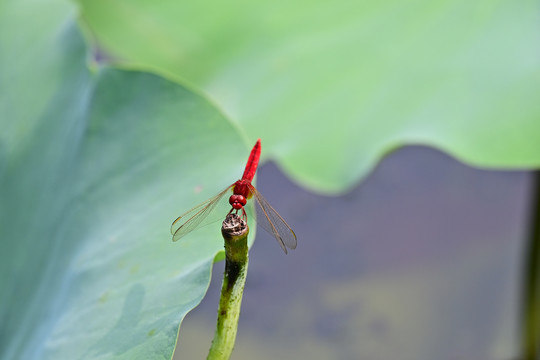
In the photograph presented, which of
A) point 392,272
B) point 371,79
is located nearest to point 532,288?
point 392,272

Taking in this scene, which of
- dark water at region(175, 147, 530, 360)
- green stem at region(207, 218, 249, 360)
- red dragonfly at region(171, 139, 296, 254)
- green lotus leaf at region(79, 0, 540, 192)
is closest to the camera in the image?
green stem at region(207, 218, 249, 360)

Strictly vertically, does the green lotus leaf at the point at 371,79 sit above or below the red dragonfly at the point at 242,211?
above

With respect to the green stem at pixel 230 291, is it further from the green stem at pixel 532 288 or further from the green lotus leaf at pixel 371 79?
the green stem at pixel 532 288

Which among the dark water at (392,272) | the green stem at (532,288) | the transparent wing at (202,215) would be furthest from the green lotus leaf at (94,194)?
the green stem at (532,288)

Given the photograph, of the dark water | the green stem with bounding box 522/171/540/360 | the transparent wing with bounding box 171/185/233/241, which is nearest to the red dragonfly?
the transparent wing with bounding box 171/185/233/241

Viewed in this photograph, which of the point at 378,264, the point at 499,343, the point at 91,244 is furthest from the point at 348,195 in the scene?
the point at 91,244

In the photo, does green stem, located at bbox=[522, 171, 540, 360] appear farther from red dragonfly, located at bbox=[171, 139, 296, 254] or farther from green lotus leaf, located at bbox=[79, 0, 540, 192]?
red dragonfly, located at bbox=[171, 139, 296, 254]
